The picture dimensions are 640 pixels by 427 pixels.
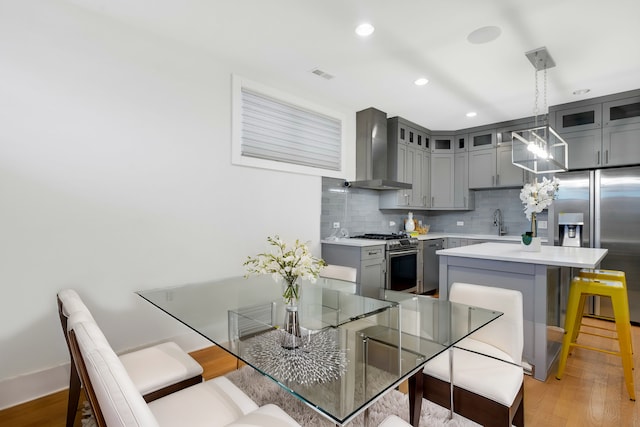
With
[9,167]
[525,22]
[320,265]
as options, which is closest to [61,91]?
[9,167]

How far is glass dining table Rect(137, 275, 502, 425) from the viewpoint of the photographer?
3.33 feet

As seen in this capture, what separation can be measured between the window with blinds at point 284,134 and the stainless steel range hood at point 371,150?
0.35 meters

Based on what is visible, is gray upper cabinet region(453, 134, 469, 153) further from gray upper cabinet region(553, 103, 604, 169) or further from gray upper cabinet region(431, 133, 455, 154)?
gray upper cabinet region(553, 103, 604, 169)

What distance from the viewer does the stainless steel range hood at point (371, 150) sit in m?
4.29

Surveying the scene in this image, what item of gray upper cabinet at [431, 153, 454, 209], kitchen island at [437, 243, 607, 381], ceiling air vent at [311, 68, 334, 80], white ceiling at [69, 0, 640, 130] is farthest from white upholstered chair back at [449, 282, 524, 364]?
gray upper cabinet at [431, 153, 454, 209]

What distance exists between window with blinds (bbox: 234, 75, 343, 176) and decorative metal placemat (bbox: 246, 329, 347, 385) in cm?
213

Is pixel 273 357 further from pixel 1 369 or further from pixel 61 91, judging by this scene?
pixel 61 91

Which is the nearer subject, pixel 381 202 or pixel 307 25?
pixel 307 25

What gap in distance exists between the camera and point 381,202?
4.85 metres

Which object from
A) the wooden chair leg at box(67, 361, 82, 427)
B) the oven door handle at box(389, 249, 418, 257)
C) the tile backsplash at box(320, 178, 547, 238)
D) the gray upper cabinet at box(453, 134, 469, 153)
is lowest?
the wooden chair leg at box(67, 361, 82, 427)

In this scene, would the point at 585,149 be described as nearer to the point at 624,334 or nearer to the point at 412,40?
the point at 624,334

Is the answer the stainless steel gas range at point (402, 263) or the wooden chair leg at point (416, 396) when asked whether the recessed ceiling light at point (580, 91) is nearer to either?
the stainless steel gas range at point (402, 263)

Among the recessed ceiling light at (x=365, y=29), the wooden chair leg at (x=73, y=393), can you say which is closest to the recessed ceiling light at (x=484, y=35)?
the recessed ceiling light at (x=365, y=29)

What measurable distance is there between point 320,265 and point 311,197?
237 cm
